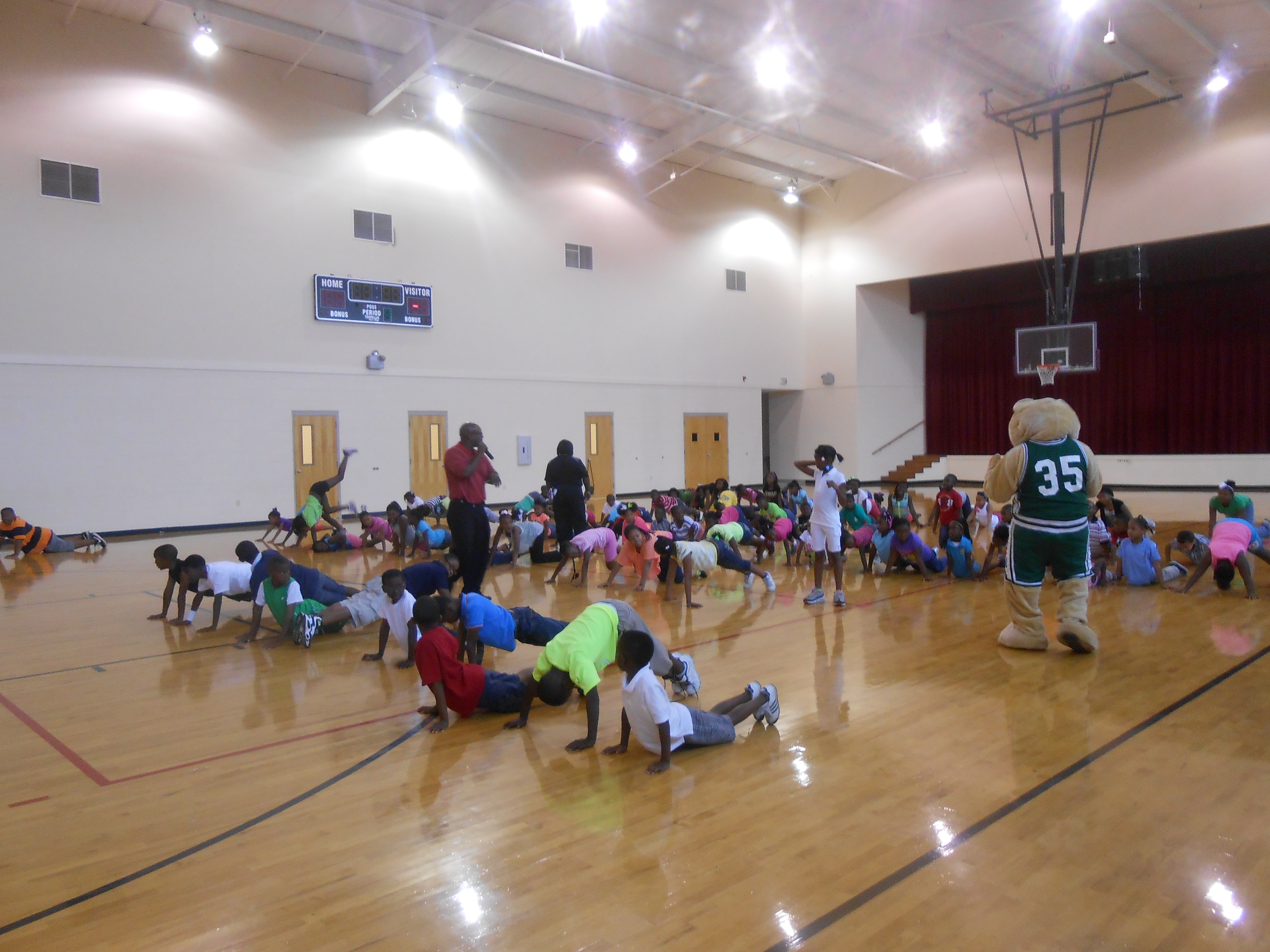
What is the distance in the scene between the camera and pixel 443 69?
15023 millimetres

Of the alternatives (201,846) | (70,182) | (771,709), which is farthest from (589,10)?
(201,846)

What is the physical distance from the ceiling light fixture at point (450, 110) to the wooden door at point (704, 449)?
8242 millimetres

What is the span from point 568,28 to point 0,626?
38.0 feet

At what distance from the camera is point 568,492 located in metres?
9.20

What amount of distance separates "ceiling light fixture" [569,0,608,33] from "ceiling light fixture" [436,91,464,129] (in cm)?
325

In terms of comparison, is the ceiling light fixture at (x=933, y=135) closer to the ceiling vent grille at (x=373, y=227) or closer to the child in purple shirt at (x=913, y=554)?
the ceiling vent grille at (x=373, y=227)

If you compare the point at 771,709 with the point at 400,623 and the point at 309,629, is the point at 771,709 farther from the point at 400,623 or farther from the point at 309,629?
the point at 309,629

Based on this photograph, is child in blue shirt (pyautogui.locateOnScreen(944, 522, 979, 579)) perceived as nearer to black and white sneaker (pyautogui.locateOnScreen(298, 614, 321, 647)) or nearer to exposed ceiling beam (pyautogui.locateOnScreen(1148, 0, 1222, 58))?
black and white sneaker (pyautogui.locateOnScreen(298, 614, 321, 647))

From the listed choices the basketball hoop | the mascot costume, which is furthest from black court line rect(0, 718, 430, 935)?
the basketball hoop

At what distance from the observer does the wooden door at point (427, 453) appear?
53.9ft

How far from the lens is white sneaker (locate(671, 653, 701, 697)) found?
4.86 metres

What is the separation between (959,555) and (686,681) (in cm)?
496

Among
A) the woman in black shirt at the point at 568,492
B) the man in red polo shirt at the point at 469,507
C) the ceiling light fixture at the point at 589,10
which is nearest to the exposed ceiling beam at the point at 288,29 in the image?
the ceiling light fixture at the point at 589,10

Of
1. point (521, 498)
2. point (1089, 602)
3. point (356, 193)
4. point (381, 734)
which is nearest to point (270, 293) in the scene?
point (356, 193)
